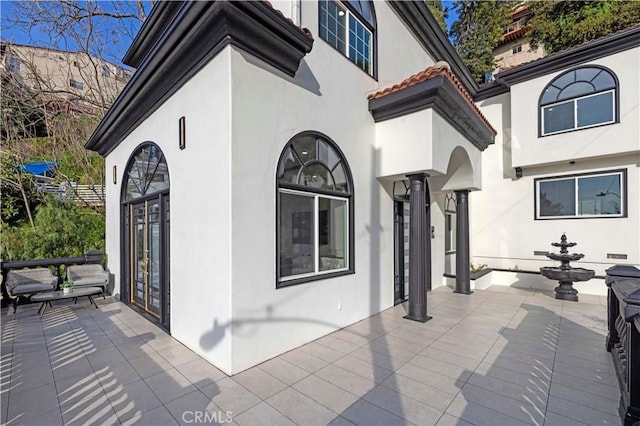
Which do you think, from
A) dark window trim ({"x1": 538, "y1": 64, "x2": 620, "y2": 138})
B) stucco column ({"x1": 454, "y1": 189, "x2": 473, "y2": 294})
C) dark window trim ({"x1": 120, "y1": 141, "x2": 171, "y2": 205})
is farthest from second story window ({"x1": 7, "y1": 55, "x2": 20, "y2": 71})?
dark window trim ({"x1": 538, "y1": 64, "x2": 620, "y2": 138})

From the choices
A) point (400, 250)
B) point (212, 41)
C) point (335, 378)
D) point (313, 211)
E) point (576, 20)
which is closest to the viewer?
point (335, 378)

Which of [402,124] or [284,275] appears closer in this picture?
[284,275]

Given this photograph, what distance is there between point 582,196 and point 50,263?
1366cm

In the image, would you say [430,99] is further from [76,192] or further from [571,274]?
[76,192]

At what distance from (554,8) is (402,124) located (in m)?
16.3

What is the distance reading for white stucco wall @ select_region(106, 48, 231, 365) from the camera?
11.2 feet

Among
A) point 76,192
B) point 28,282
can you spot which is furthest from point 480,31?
point 28,282

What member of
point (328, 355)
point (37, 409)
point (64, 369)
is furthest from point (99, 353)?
point (328, 355)

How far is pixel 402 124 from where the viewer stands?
17.1 feet

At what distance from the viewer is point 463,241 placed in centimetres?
743

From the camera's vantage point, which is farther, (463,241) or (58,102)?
(58,102)

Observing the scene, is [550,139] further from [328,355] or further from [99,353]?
[99,353]

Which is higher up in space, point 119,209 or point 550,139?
point 550,139

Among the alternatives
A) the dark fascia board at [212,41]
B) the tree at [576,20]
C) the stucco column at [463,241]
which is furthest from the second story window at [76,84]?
the tree at [576,20]
